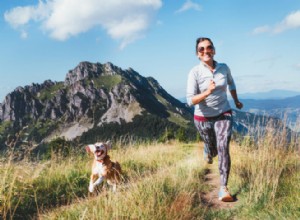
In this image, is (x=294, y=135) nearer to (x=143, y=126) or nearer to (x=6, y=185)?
(x=6, y=185)

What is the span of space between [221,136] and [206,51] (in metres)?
1.42

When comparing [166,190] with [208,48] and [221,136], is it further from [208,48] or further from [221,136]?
[208,48]

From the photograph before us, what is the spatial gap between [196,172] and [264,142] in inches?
59.8

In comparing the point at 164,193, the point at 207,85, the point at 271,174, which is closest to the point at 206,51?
the point at 207,85

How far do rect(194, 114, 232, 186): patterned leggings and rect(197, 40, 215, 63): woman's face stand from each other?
3.29 feet

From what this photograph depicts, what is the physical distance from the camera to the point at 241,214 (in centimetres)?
465

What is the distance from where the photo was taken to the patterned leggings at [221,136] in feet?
18.1

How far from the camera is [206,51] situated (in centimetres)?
574

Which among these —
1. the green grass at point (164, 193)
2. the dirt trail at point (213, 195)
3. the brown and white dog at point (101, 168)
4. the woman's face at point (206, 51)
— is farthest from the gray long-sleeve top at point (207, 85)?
the brown and white dog at point (101, 168)

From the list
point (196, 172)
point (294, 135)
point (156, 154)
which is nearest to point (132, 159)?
point (156, 154)

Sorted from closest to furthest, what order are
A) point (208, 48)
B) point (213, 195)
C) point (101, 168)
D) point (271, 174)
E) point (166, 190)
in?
point (166, 190) < point (271, 174) < point (208, 48) < point (213, 195) < point (101, 168)

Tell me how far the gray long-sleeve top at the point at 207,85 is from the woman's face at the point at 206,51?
12 cm

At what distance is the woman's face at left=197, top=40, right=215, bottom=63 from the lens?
5.73 metres

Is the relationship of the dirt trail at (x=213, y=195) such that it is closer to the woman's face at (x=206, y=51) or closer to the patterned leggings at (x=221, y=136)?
the patterned leggings at (x=221, y=136)
